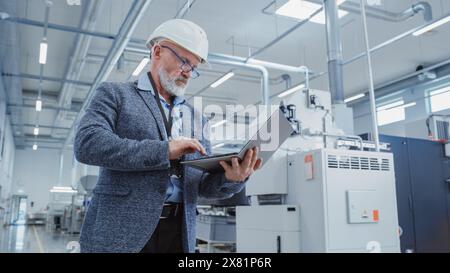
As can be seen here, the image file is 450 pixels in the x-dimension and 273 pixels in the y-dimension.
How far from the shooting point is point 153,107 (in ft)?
3.43

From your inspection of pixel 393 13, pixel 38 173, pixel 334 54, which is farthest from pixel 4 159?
pixel 393 13

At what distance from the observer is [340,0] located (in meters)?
4.65

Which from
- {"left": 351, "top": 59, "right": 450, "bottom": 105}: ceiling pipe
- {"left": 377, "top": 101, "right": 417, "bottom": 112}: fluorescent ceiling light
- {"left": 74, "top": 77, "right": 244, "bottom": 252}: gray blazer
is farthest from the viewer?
{"left": 377, "top": 101, "right": 417, "bottom": 112}: fluorescent ceiling light

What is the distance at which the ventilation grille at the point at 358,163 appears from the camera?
2467 mm

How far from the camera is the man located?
0.90 metres

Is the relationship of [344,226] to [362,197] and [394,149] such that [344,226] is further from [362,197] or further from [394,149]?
[394,149]

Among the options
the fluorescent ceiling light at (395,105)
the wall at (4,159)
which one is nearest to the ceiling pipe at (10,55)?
the wall at (4,159)

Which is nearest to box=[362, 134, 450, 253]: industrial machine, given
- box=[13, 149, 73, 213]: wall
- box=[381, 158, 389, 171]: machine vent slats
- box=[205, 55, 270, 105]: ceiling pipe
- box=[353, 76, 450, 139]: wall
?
box=[381, 158, 389, 171]: machine vent slats

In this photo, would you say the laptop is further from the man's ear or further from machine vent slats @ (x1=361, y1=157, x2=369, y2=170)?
machine vent slats @ (x1=361, y1=157, x2=369, y2=170)

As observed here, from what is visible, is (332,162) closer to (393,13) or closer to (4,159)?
(393,13)

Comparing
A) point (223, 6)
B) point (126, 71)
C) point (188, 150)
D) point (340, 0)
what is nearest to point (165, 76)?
point (188, 150)

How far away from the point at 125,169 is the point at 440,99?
28.2ft

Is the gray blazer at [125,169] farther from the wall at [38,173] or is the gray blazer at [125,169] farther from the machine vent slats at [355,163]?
the wall at [38,173]

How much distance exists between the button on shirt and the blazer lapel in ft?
0.06
